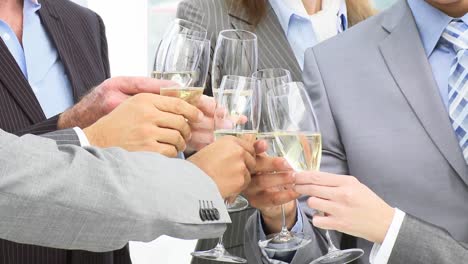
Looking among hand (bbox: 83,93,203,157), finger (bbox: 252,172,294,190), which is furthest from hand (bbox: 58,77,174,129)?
finger (bbox: 252,172,294,190)

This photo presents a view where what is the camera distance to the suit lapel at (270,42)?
7.27 feet

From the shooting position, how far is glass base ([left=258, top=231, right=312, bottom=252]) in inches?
65.6

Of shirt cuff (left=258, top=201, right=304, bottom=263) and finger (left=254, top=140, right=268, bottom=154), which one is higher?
finger (left=254, top=140, right=268, bottom=154)

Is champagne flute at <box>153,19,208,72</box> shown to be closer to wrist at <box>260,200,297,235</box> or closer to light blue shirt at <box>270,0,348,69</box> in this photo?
wrist at <box>260,200,297,235</box>

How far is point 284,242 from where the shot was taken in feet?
5.49

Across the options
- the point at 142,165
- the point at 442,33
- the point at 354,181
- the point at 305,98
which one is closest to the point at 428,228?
the point at 354,181

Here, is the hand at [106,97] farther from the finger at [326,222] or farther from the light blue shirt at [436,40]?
the light blue shirt at [436,40]

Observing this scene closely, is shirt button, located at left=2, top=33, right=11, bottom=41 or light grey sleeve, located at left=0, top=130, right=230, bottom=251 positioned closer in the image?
light grey sleeve, located at left=0, top=130, right=230, bottom=251

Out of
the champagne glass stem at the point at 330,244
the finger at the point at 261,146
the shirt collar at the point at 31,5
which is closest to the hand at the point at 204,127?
the finger at the point at 261,146

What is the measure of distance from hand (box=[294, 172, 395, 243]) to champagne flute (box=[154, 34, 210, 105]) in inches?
11.9

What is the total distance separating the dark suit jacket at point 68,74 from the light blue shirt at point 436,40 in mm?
863

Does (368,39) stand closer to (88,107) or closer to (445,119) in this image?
(445,119)

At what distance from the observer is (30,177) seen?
1.14 m

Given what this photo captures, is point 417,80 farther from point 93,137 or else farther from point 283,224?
point 93,137
